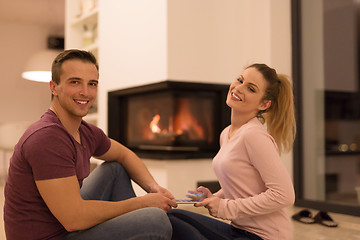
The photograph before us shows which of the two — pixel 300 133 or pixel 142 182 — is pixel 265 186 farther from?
pixel 300 133

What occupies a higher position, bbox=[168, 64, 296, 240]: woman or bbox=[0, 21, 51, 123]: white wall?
bbox=[0, 21, 51, 123]: white wall

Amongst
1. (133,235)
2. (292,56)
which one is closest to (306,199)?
(292,56)

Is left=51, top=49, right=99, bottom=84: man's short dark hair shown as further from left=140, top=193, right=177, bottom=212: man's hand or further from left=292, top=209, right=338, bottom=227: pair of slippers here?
left=292, top=209, right=338, bottom=227: pair of slippers

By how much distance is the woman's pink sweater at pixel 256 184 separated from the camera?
1242 mm

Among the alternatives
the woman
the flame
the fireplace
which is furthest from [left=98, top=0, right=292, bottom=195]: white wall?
the woman

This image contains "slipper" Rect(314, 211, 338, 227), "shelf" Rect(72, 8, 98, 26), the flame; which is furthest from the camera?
"shelf" Rect(72, 8, 98, 26)

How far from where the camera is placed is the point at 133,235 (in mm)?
1203

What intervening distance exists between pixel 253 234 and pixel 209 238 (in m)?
0.15

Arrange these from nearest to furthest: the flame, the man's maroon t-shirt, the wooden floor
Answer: the man's maroon t-shirt → the wooden floor → the flame

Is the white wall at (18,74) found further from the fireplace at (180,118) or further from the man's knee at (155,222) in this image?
the man's knee at (155,222)

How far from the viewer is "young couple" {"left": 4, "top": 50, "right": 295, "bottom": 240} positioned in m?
1.16

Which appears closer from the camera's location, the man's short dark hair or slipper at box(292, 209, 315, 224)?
the man's short dark hair

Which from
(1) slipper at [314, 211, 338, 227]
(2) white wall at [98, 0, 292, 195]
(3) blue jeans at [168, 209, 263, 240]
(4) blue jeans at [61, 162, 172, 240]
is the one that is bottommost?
(1) slipper at [314, 211, 338, 227]

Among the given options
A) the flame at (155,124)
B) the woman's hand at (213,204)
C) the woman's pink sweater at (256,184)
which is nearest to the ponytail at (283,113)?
the woman's pink sweater at (256,184)
